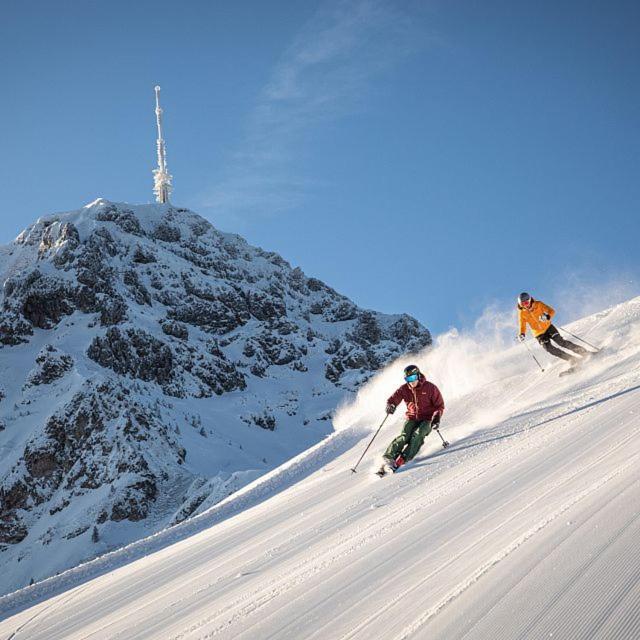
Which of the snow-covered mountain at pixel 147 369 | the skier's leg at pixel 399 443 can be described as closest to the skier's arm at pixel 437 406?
the skier's leg at pixel 399 443

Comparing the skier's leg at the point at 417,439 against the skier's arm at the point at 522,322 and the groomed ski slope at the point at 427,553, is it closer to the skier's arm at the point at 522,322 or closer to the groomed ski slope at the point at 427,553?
the groomed ski slope at the point at 427,553

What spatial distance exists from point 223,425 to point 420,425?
45310mm

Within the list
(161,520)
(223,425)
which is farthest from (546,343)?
(223,425)

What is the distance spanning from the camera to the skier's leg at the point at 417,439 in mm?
8711

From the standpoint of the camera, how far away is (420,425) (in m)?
9.13

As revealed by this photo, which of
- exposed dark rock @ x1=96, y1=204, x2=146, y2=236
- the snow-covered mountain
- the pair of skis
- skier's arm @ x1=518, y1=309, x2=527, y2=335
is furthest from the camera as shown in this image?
exposed dark rock @ x1=96, y1=204, x2=146, y2=236

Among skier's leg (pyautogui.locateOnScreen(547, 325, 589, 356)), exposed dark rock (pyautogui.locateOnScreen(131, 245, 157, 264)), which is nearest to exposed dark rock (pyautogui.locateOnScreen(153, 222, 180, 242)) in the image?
exposed dark rock (pyautogui.locateOnScreen(131, 245, 157, 264))

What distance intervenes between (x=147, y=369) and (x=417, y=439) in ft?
172

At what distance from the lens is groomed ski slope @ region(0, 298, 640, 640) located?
317cm

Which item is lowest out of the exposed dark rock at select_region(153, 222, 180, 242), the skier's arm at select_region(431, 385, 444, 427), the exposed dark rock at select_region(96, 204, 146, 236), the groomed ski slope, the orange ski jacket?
the groomed ski slope

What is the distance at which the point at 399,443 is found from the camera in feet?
29.0

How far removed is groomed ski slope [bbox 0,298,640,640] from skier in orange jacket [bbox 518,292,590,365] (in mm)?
1194

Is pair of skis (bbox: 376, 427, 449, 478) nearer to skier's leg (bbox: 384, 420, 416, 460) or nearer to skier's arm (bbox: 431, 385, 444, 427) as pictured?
skier's leg (bbox: 384, 420, 416, 460)

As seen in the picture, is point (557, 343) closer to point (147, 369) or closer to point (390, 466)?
point (390, 466)
